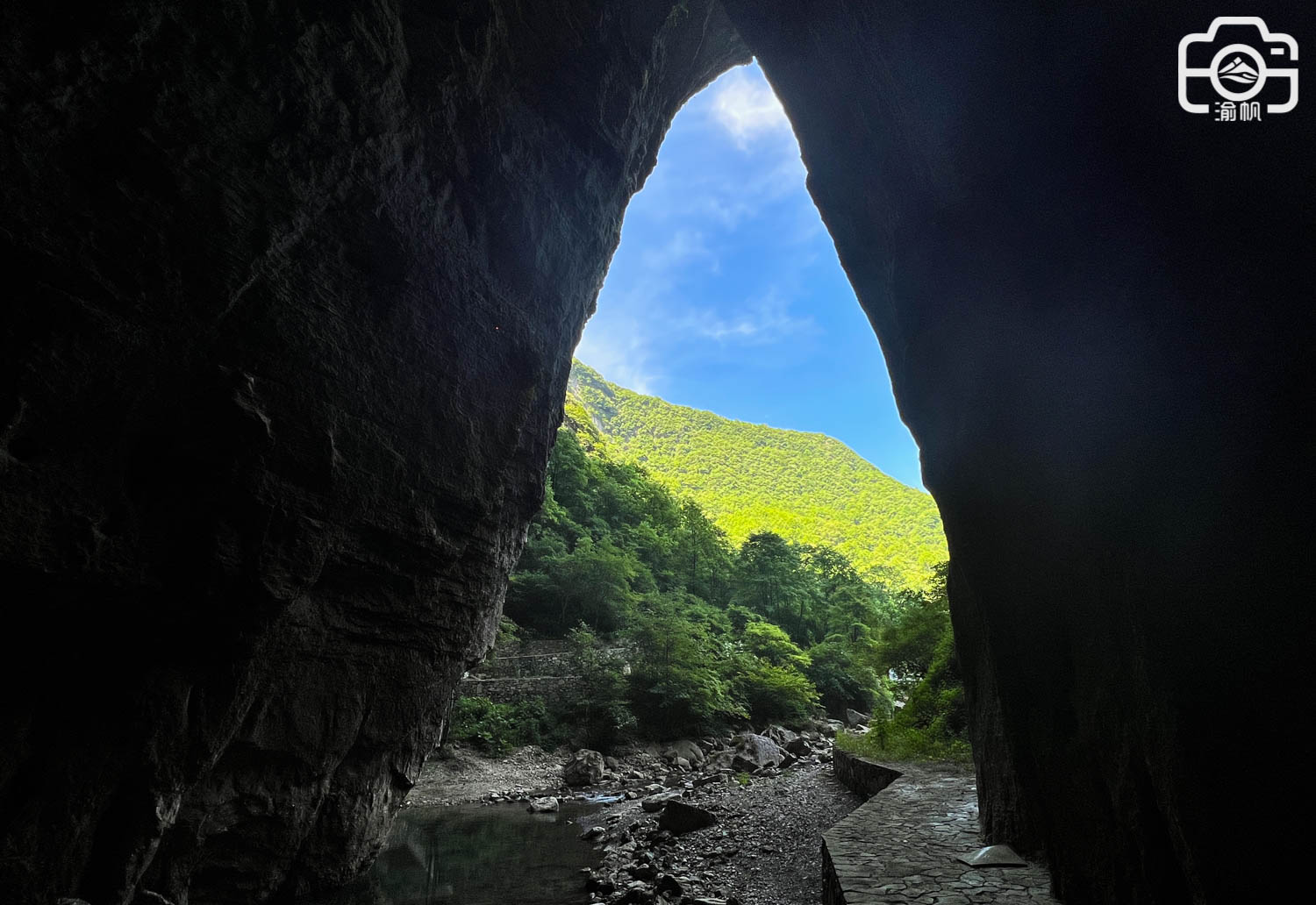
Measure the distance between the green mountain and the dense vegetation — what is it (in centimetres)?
2244

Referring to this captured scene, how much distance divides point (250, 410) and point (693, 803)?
1374cm

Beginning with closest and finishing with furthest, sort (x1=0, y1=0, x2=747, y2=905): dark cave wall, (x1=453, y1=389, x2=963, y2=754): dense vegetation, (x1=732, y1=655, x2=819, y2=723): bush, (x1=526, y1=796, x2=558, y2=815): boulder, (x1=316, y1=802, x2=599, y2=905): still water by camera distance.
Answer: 1. (x1=0, y1=0, x2=747, y2=905): dark cave wall
2. (x1=316, y1=802, x2=599, y2=905): still water
3. (x1=526, y1=796, x2=558, y2=815): boulder
4. (x1=453, y1=389, x2=963, y2=754): dense vegetation
5. (x1=732, y1=655, x2=819, y2=723): bush

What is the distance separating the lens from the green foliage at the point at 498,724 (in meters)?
21.6

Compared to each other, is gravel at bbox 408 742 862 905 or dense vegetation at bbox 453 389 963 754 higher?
dense vegetation at bbox 453 389 963 754

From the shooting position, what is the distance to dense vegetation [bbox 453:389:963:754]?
72.2ft

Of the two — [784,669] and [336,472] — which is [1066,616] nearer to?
[336,472]

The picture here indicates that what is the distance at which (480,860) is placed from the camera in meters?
12.0

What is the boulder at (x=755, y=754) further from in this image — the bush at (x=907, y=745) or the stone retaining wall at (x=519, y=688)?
the stone retaining wall at (x=519, y=688)

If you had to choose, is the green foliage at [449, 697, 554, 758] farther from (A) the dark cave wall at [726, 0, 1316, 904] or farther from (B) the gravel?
(A) the dark cave wall at [726, 0, 1316, 904]

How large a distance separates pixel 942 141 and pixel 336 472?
7.67 m

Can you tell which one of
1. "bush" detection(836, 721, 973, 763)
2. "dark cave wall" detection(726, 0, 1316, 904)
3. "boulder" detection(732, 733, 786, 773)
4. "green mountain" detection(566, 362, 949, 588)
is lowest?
"boulder" detection(732, 733, 786, 773)

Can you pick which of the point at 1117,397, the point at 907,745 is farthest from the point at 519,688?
the point at 1117,397

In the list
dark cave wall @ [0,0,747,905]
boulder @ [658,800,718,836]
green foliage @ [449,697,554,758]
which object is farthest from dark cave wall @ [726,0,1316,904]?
green foliage @ [449,697,554,758]

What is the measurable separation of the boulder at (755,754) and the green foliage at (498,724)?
716cm
